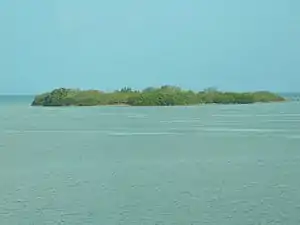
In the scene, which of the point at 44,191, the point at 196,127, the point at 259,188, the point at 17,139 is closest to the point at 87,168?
the point at 44,191

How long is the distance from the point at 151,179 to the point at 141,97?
44.4m

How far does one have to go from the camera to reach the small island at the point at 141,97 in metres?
57.8

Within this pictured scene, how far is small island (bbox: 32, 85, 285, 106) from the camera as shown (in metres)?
57.8

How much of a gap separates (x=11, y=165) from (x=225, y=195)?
6.29m

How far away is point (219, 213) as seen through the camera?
10.1 meters

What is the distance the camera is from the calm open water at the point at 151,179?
32.8ft

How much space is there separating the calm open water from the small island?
3351cm

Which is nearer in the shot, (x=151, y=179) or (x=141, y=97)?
(x=151, y=179)

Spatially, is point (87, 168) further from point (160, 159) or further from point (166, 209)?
point (166, 209)

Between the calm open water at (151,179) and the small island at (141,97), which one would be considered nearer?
the calm open water at (151,179)

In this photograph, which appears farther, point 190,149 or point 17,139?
point 17,139

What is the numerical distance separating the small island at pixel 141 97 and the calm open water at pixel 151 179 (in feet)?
110

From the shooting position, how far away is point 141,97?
189ft

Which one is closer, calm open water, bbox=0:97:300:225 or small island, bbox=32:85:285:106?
calm open water, bbox=0:97:300:225
